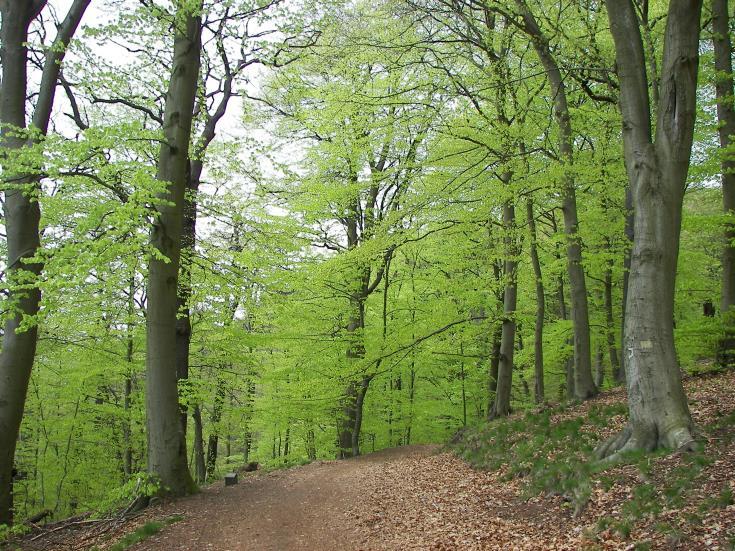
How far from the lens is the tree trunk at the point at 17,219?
8.48 m

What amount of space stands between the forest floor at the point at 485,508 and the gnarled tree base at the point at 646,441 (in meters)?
0.17

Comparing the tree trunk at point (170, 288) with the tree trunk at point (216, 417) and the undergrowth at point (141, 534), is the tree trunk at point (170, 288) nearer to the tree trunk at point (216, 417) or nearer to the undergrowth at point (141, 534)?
the undergrowth at point (141, 534)

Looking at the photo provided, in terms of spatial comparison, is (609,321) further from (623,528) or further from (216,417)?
(216,417)

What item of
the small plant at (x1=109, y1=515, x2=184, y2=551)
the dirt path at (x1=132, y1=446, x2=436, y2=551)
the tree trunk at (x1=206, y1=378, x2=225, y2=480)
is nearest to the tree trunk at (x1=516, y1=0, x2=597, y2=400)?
the dirt path at (x1=132, y1=446, x2=436, y2=551)

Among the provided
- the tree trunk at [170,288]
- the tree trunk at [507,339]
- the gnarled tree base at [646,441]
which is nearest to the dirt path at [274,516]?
the tree trunk at [170,288]

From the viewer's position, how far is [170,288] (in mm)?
8914

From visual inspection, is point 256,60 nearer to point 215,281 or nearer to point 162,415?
point 215,281

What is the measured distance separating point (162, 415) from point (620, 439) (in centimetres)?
711

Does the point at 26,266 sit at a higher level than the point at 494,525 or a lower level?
higher

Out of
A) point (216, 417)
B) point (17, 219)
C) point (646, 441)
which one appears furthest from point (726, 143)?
point (216, 417)

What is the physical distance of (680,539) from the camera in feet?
13.3

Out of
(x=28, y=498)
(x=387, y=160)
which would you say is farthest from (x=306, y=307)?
(x=28, y=498)

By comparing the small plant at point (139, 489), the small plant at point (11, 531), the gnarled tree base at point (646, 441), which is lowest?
the small plant at point (11, 531)

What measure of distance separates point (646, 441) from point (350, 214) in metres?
10.8
